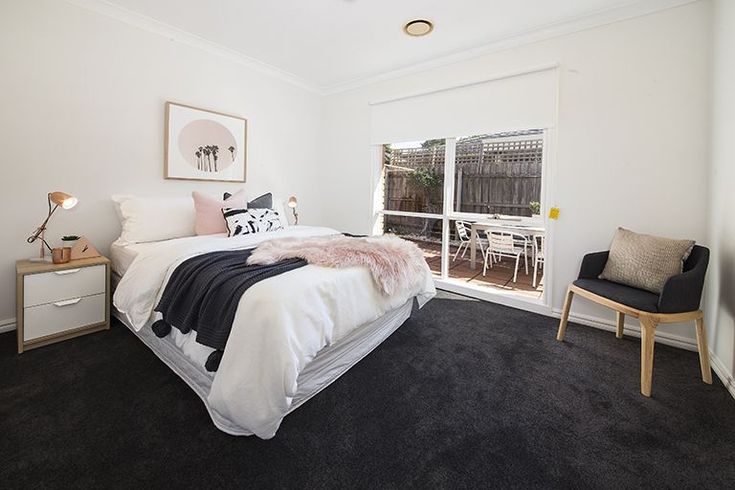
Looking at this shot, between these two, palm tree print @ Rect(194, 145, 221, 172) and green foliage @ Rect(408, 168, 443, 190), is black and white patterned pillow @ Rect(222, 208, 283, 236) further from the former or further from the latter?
green foliage @ Rect(408, 168, 443, 190)

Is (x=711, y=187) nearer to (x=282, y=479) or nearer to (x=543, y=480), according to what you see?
(x=543, y=480)

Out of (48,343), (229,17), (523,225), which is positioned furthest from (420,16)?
(48,343)

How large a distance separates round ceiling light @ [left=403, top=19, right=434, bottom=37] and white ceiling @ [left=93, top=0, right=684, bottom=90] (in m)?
0.06

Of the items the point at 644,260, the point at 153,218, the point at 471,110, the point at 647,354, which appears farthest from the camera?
the point at 471,110

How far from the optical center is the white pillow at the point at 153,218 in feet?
8.41

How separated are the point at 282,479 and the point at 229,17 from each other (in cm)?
331

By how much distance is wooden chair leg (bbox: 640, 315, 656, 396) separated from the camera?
178 cm

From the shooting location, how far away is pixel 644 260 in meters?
2.14

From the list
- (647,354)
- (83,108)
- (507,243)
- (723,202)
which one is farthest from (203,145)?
(723,202)

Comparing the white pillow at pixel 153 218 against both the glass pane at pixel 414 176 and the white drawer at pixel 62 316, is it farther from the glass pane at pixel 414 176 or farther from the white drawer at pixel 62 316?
the glass pane at pixel 414 176

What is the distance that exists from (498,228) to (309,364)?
2.59 m

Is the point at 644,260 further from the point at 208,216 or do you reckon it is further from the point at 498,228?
the point at 208,216

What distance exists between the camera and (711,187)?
2.18 meters

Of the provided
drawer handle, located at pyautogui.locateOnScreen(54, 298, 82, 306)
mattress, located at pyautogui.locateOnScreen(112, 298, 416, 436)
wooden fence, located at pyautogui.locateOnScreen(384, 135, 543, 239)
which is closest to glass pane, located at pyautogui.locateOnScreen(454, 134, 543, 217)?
wooden fence, located at pyautogui.locateOnScreen(384, 135, 543, 239)
